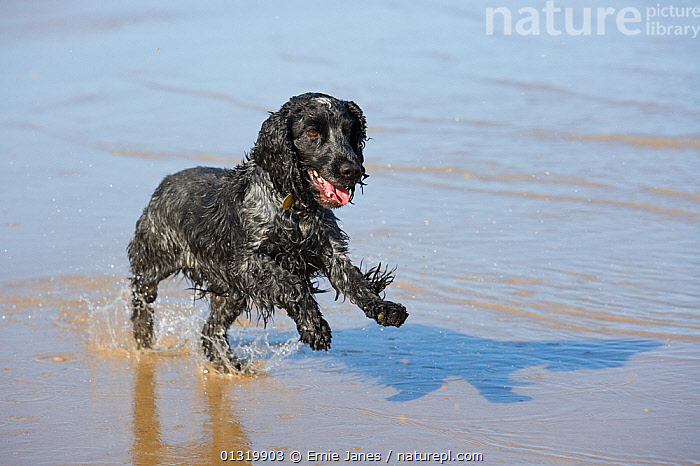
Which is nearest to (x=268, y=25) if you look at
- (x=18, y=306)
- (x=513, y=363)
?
(x=18, y=306)

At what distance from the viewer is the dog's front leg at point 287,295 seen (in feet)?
16.2

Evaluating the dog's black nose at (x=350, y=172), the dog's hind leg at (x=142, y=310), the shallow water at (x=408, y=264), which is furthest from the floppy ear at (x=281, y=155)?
the dog's hind leg at (x=142, y=310)

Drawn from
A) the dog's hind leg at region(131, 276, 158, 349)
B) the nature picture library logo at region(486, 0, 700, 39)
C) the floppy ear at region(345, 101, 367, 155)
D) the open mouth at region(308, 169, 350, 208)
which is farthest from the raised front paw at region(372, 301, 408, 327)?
the nature picture library logo at region(486, 0, 700, 39)

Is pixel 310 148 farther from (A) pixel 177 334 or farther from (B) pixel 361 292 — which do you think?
(A) pixel 177 334

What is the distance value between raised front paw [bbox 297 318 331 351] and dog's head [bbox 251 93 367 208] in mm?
701

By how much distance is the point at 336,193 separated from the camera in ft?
17.1

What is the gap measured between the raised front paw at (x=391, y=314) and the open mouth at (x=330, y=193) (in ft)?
2.13

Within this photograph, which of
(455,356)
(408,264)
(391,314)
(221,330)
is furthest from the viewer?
(408,264)

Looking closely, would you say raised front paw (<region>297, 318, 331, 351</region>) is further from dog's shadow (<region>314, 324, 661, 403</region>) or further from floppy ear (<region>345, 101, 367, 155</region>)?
floppy ear (<region>345, 101, 367, 155</region>)

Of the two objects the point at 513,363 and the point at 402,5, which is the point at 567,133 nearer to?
the point at 513,363

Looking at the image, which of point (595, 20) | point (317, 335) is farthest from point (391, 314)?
point (595, 20)

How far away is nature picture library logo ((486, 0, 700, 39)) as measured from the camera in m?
20.7

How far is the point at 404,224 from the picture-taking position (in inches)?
348

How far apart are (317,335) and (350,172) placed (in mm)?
885
